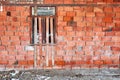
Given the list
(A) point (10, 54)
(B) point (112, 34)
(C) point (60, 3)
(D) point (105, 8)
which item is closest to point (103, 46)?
(B) point (112, 34)

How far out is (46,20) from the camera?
10.3m

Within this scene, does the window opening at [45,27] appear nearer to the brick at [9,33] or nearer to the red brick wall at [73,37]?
the red brick wall at [73,37]

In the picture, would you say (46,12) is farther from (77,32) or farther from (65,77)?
(65,77)

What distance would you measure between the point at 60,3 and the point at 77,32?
3.19ft

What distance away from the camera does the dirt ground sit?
9555 millimetres

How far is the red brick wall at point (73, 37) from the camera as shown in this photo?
33.4 ft

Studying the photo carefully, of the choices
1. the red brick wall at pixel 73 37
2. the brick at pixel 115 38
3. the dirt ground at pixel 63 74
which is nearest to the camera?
the dirt ground at pixel 63 74

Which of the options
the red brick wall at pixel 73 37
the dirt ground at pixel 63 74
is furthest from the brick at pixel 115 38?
the dirt ground at pixel 63 74

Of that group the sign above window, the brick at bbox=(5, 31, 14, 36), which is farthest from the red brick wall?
the sign above window

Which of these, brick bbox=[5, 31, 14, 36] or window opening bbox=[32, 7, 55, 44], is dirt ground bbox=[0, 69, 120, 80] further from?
brick bbox=[5, 31, 14, 36]

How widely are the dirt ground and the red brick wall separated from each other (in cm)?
17

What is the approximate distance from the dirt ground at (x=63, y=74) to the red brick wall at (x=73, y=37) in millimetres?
167

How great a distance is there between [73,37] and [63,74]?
1.12 meters

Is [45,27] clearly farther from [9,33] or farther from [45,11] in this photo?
[9,33]
